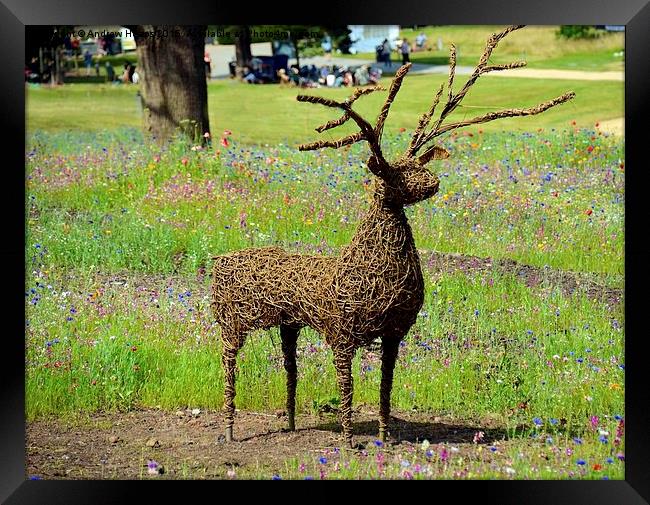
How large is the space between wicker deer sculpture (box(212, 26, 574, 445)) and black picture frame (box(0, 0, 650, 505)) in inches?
17.7

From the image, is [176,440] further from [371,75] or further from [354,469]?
[371,75]

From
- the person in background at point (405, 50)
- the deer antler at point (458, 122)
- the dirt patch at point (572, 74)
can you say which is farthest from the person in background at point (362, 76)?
the deer antler at point (458, 122)

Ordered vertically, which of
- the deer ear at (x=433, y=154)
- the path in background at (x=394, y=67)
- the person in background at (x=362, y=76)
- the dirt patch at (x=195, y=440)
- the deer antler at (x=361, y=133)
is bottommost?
the dirt patch at (x=195, y=440)

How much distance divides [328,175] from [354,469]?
5.02m

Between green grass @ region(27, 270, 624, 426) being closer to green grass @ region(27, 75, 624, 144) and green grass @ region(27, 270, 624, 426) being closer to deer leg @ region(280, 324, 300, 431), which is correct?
deer leg @ region(280, 324, 300, 431)

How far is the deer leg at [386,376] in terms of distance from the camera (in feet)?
17.9

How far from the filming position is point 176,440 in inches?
243

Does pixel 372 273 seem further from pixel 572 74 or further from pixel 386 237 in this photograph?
pixel 572 74

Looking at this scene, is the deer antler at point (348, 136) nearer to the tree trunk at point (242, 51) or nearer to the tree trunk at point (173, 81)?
the tree trunk at point (173, 81)

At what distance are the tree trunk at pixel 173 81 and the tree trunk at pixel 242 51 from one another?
115 cm

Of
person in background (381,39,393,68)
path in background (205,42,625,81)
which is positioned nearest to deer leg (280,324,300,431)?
person in background (381,39,393,68)

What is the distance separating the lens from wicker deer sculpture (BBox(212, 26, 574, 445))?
514cm
